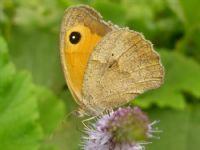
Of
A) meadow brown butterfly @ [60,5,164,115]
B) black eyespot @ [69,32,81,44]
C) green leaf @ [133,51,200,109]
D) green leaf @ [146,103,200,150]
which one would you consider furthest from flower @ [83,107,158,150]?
green leaf @ [146,103,200,150]

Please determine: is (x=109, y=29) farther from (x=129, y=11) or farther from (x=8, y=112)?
(x=129, y=11)

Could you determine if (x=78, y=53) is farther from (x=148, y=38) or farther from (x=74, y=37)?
(x=148, y=38)

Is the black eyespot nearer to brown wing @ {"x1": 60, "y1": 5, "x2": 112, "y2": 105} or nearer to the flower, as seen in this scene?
brown wing @ {"x1": 60, "y1": 5, "x2": 112, "y2": 105}

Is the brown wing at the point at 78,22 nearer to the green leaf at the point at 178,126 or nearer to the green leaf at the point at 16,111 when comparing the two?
the green leaf at the point at 16,111

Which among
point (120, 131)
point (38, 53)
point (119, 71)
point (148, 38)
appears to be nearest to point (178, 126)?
point (148, 38)

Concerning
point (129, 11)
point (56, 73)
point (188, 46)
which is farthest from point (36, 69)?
point (188, 46)
